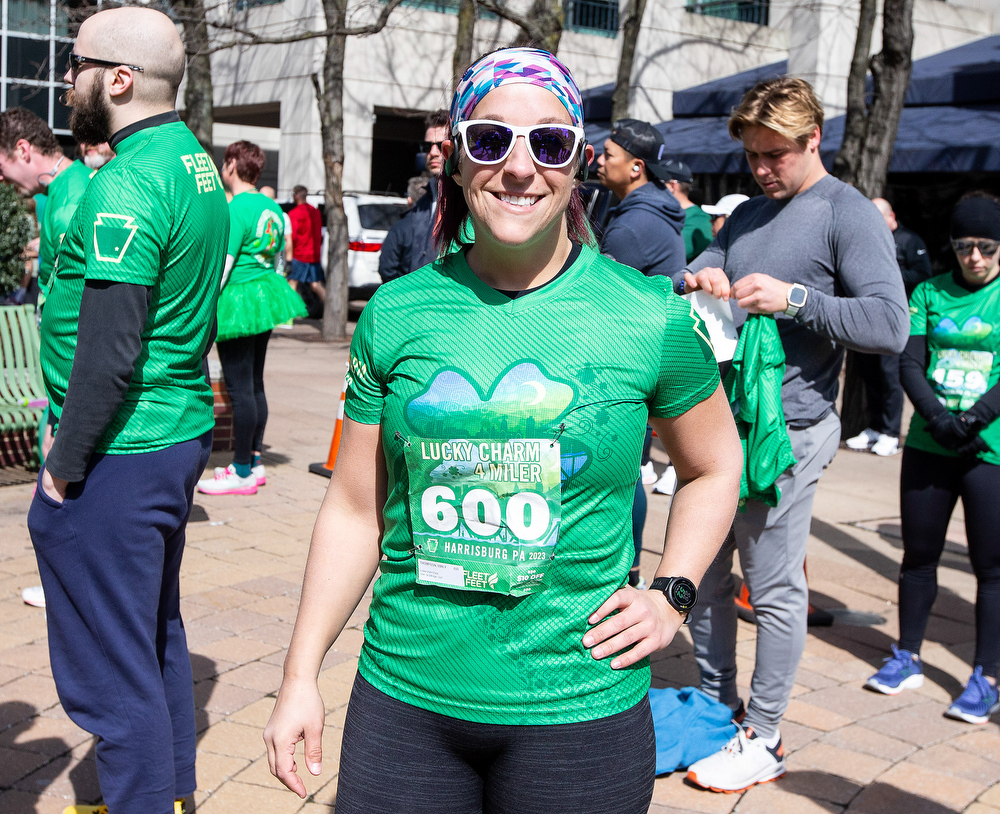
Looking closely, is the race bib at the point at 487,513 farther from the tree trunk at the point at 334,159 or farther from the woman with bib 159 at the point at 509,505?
the tree trunk at the point at 334,159

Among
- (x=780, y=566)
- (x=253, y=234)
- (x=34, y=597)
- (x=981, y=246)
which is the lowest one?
(x=34, y=597)

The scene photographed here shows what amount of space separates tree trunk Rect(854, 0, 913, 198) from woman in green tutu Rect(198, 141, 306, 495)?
17.8 ft

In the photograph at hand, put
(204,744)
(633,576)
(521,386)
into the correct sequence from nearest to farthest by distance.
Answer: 1. (521,386)
2. (204,744)
3. (633,576)

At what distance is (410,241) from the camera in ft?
21.3

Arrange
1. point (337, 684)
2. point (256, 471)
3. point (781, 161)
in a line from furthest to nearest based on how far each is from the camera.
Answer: point (256, 471) < point (337, 684) < point (781, 161)

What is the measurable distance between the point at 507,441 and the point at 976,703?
11.2ft

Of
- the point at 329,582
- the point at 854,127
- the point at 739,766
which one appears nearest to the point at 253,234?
the point at 739,766

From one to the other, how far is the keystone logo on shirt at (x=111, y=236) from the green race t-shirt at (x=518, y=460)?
1.01 meters

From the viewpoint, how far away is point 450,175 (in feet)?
6.92

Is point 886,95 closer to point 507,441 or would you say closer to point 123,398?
point 123,398

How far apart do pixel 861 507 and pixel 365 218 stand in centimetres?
1271

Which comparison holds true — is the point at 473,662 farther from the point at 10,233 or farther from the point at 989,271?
Answer: the point at 10,233

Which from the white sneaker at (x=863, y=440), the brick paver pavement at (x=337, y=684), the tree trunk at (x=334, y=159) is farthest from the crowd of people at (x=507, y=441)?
the tree trunk at (x=334, y=159)

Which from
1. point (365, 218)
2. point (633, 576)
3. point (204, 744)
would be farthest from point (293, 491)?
point (365, 218)
